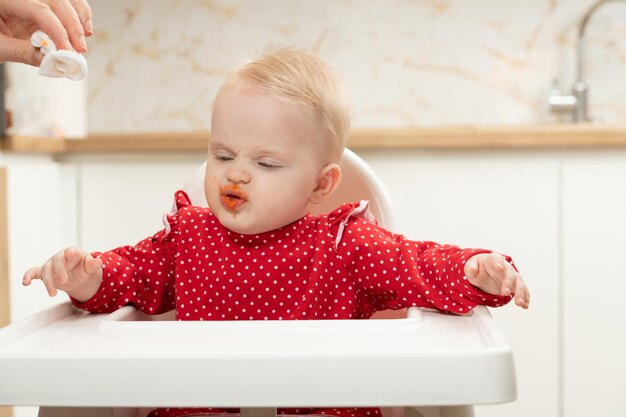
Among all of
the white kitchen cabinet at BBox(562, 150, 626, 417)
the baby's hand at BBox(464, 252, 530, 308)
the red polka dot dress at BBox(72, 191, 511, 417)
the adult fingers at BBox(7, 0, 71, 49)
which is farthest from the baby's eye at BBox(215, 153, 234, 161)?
the white kitchen cabinet at BBox(562, 150, 626, 417)

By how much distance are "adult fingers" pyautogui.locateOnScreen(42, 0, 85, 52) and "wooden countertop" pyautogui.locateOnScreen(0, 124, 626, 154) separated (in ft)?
2.97

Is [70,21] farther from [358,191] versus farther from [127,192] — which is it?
[127,192]

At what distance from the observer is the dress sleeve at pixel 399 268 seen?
0.96 meters

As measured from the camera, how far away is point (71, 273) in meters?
1.01

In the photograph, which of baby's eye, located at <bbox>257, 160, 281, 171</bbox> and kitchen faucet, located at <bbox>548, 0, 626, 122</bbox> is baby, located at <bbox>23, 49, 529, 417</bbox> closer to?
baby's eye, located at <bbox>257, 160, 281, 171</bbox>

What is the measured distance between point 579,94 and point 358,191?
1427mm

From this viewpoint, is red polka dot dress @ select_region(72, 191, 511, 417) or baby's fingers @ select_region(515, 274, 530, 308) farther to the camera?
red polka dot dress @ select_region(72, 191, 511, 417)

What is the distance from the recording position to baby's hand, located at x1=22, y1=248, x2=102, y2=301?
962 millimetres

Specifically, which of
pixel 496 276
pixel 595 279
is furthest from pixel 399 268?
pixel 595 279

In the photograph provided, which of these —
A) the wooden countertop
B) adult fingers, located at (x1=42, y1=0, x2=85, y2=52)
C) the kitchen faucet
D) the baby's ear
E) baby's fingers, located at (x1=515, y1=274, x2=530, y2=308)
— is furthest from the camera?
the kitchen faucet

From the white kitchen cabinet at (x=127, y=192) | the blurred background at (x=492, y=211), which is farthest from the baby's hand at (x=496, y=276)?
the white kitchen cabinet at (x=127, y=192)

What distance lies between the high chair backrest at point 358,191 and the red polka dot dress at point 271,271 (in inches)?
5.0

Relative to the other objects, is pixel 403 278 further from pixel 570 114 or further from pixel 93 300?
pixel 570 114

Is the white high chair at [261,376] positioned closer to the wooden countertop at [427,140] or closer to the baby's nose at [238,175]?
the baby's nose at [238,175]
